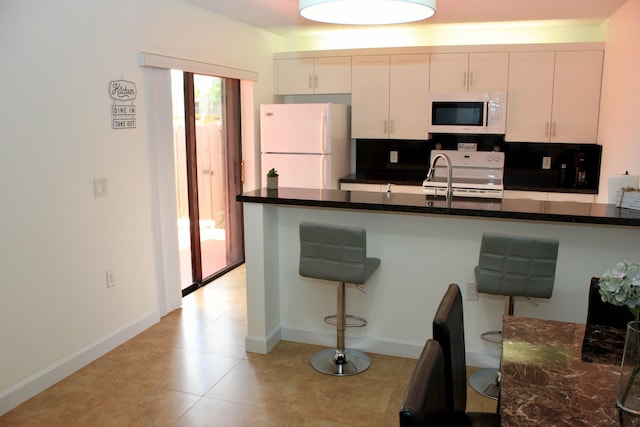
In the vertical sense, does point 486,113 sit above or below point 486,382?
above

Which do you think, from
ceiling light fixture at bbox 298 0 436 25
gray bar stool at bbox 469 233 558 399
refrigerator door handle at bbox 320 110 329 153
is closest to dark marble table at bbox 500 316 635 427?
gray bar stool at bbox 469 233 558 399

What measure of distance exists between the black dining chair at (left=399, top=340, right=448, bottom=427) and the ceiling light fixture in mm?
1501

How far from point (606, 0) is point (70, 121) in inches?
158

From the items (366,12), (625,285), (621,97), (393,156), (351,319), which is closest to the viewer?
→ (625,285)

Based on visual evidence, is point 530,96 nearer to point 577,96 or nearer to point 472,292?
point 577,96

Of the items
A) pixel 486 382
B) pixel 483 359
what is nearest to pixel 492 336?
pixel 483 359

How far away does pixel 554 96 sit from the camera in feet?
16.2

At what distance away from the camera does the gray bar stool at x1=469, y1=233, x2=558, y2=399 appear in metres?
2.66

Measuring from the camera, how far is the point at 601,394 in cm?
151

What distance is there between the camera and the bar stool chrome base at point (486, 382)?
295cm

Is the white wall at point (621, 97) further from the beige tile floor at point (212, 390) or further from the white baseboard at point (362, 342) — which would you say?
the beige tile floor at point (212, 390)

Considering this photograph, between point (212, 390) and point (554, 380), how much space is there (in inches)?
80.3

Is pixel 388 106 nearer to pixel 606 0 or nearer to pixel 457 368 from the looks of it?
pixel 606 0

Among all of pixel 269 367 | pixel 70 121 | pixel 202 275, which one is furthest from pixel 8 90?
pixel 202 275
